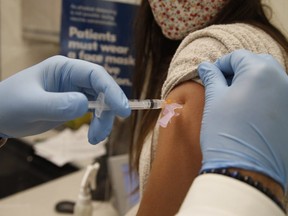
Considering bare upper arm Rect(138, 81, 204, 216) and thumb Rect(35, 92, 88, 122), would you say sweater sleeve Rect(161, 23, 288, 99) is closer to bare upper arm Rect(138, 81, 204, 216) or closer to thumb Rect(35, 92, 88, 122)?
bare upper arm Rect(138, 81, 204, 216)

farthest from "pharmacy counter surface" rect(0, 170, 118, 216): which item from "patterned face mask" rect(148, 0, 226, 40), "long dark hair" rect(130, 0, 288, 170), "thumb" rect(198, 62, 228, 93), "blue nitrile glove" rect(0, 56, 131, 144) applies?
"thumb" rect(198, 62, 228, 93)

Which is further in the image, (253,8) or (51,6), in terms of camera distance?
(51,6)

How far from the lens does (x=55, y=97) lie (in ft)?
2.06

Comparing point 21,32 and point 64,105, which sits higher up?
point 64,105

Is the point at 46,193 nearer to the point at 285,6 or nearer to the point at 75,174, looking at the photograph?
the point at 75,174

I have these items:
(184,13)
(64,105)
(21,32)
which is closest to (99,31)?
(21,32)

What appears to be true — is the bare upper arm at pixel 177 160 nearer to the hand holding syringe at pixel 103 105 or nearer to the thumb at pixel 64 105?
the hand holding syringe at pixel 103 105

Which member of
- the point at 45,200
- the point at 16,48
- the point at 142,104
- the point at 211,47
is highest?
the point at 211,47

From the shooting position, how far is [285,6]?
128 cm

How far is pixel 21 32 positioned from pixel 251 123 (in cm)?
184

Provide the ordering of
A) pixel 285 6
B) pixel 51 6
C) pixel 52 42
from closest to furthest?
pixel 285 6 < pixel 51 6 < pixel 52 42

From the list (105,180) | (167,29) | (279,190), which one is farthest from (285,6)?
(105,180)

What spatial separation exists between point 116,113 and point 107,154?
108 cm

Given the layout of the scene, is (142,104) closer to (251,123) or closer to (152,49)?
(251,123)
